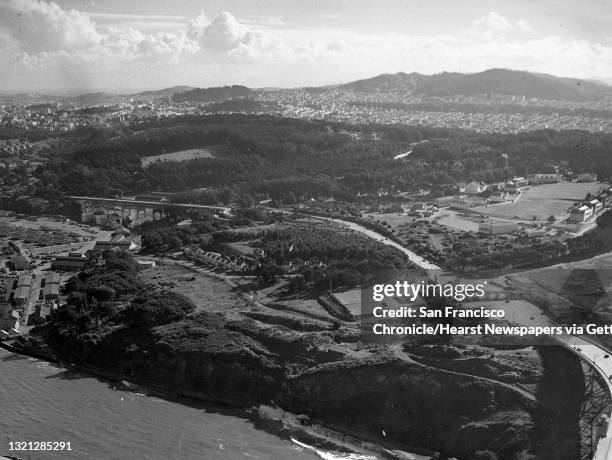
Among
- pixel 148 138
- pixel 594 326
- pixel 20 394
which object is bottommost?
pixel 20 394

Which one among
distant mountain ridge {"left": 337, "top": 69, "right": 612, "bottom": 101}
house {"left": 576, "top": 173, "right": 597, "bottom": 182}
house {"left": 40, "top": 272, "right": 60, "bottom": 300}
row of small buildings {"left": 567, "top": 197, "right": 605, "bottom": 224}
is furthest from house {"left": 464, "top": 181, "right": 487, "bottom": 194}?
distant mountain ridge {"left": 337, "top": 69, "right": 612, "bottom": 101}

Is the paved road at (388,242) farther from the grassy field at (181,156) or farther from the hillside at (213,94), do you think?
the hillside at (213,94)

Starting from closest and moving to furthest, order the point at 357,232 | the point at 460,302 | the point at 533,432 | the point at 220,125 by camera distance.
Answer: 1. the point at 533,432
2. the point at 460,302
3. the point at 357,232
4. the point at 220,125

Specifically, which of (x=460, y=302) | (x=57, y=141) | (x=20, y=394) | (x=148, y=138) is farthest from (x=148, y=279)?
(x=57, y=141)

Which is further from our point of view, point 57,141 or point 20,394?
point 57,141

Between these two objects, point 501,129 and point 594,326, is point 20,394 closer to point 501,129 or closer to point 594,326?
point 594,326

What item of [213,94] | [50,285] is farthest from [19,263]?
[213,94]

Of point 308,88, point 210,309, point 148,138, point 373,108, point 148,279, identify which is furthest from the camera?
point 308,88
